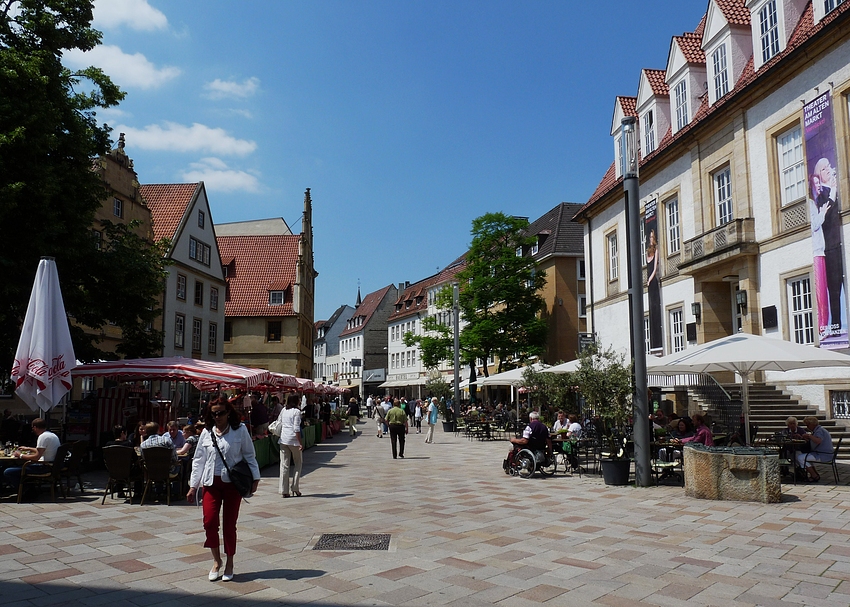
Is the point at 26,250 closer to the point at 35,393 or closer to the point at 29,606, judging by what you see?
the point at 35,393

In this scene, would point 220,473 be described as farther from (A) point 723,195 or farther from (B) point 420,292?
(B) point 420,292

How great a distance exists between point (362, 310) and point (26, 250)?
79.5m

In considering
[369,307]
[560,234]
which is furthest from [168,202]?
[369,307]

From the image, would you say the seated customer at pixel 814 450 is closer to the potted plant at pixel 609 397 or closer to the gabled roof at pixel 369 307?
the potted plant at pixel 609 397

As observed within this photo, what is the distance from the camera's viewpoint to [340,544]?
8219 mm

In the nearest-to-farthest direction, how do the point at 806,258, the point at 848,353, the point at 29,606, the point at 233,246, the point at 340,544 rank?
1. the point at 29,606
2. the point at 340,544
3. the point at 848,353
4. the point at 806,258
5. the point at 233,246

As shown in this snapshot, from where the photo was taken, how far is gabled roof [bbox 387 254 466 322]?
71.2 m

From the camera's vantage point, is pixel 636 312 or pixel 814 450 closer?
pixel 636 312

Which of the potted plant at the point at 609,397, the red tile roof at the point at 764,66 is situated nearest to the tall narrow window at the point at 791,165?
the red tile roof at the point at 764,66

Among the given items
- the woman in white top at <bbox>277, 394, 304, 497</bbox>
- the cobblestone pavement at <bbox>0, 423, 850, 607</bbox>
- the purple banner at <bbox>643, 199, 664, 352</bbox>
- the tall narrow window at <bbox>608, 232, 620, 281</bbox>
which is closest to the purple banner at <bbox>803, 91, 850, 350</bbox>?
the cobblestone pavement at <bbox>0, 423, 850, 607</bbox>

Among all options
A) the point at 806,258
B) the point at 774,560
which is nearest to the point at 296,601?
the point at 774,560

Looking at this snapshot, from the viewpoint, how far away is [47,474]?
11.3 meters

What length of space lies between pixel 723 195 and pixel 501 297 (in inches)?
838

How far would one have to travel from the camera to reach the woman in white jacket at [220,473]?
6.53 meters
